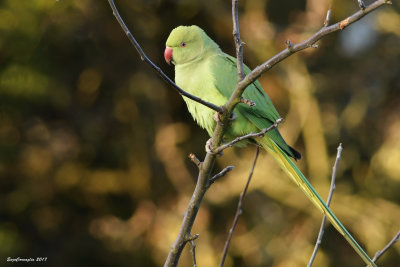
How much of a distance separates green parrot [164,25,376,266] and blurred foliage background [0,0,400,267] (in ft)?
7.97

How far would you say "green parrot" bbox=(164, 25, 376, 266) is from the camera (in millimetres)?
2605

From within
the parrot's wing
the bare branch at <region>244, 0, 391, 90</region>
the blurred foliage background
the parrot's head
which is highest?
the blurred foliage background

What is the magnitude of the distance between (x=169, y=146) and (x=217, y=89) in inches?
115

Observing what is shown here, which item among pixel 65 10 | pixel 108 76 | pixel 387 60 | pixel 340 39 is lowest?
pixel 387 60

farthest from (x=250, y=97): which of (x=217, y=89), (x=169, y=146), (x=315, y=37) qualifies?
(x=169, y=146)

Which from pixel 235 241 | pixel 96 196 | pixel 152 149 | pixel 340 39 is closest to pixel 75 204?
pixel 96 196

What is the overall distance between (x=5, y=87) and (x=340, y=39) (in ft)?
12.3

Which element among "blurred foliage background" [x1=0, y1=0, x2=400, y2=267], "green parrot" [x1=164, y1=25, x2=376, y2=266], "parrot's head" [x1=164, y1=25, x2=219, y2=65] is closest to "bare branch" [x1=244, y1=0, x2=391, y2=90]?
"green parrot" [x1=164, y1=25, x2=376, y2=266]

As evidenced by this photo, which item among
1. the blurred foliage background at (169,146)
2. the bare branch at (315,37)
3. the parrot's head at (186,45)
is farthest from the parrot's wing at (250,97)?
the blurred foliage background at (169,146)

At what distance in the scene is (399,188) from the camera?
5500mm

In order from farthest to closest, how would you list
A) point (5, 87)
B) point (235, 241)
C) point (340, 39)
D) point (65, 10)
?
1. point (340, 39)
2. point (235, 241)
3. point (65, 10)
4. point (5, 87)

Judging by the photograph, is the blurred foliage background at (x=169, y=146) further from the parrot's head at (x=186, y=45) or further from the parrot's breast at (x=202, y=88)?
the parrot's breast at (x=202, y=88)

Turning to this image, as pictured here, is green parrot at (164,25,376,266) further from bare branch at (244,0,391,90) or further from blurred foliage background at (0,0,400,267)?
blurred foliage background at (0,0,400,267)

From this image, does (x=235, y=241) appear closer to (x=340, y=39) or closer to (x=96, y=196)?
(x=96, y=196)
